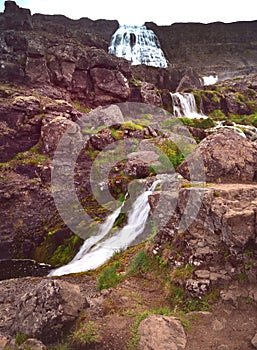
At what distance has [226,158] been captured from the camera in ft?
28.1

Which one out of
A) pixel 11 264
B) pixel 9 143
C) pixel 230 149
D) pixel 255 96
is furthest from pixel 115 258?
pixel 255 96

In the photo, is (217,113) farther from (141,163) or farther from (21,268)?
(21,268)

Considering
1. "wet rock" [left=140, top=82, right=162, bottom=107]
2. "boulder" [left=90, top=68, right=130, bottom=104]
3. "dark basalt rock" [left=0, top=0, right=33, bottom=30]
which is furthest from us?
"wet rock" [left=140, top=82, right=162, bottom=107]

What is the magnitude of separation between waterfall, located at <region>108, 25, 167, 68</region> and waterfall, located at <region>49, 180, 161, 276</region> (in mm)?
48834

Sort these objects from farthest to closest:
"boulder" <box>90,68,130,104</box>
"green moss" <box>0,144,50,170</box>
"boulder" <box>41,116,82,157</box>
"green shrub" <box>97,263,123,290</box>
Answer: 1. "boulder" <box>90,68,130,104</box>
2. "boulder" <box>41,116,82,157</box>
3. "green moss" <box>0,144,50,170</box>
4. "green shrub" <box>97,263,123,290</box>

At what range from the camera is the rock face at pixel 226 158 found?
844 cm

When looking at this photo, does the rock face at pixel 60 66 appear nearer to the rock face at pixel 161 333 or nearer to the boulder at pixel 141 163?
the boulder at pixel 141 163

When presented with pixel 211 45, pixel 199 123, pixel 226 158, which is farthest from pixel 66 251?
pixel 211 45

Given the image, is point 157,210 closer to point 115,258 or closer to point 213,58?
point 115,258

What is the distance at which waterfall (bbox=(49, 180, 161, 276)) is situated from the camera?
35.6 feet

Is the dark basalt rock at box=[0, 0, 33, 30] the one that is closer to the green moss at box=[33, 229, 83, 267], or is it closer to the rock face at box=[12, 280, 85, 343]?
the green moss at box=[33, 229, 83, 267]

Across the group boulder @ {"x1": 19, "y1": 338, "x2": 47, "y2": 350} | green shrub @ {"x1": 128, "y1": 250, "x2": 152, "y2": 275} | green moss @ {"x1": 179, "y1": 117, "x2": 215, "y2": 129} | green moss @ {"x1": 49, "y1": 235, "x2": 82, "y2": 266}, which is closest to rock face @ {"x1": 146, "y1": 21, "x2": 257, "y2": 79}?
green moss @ {"x1": 179, "y1": 117, "x2": 215, "y2": 129}

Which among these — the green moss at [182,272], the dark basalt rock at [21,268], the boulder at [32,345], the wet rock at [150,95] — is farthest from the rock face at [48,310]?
the wet rock at [150,95]

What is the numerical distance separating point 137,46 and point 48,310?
198 feet
